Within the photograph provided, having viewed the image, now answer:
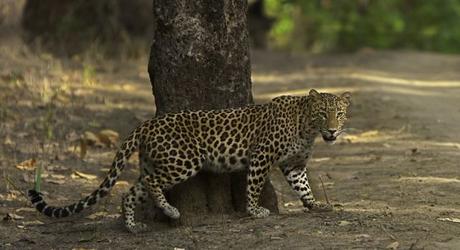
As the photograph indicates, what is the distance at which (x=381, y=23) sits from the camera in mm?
26328

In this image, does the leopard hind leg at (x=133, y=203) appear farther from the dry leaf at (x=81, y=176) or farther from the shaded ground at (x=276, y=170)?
the dry leaf at (x=81, y=176)

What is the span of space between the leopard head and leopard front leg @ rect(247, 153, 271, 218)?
51cm

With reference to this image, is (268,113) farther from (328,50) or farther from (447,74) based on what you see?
(328,50)

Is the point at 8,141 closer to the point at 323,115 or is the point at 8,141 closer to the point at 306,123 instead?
the point at 306,123

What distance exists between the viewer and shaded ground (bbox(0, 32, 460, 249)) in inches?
315

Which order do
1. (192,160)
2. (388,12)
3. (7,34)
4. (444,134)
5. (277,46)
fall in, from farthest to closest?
(277,46), (388,12), (7,34), (444,134), (192,160)

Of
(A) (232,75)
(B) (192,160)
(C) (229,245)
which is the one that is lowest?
(C) (229,245)

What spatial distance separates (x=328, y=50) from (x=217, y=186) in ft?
58.9

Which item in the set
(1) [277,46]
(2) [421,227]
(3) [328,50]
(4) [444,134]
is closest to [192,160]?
(2) [421,227]

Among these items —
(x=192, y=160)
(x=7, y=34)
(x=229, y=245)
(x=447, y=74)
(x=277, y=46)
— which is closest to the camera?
(x=229, y=245)

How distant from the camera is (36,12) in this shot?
21.0 meters

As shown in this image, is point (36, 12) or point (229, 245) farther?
point (36, 12)

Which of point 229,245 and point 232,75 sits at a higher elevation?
point 232,75

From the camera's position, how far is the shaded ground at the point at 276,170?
315 inches
